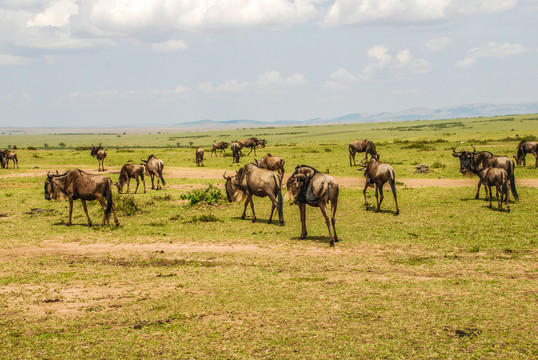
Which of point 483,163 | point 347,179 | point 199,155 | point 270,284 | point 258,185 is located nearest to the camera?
point 270,284

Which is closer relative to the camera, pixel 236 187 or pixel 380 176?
pixel 236 187

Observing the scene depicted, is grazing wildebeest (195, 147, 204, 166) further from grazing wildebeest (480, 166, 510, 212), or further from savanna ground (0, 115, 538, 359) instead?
grazing wildebeest (480, 166, 510, 212)

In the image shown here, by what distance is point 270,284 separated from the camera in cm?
1098

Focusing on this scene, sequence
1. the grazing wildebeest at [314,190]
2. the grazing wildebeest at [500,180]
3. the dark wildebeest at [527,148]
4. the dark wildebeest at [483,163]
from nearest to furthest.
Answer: the grazing wildebeest at [314,190]
the grazing wildebeest at [500,180]
the dark wildebeest at [483,163]
the dark wildebeest at [527,148]

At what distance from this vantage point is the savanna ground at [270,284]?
313 inches

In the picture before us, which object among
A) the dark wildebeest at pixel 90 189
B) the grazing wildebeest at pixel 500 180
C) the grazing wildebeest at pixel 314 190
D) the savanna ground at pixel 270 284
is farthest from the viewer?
the grazing wildebeest at pixel 500 180

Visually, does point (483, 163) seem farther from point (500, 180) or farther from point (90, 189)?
point (90, 189)

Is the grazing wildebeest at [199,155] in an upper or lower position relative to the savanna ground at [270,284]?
upper

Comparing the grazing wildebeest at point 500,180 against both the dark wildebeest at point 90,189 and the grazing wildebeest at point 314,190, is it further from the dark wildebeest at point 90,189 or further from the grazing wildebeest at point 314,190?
the dark wildebeest at point 90,189

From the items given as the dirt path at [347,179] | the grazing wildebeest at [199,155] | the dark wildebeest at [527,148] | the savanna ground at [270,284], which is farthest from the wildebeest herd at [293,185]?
the grazing wildebeest at [199,155]

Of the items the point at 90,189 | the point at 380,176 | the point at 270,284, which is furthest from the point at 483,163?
the point at 90,189

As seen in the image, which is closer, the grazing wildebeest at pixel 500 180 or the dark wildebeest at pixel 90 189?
the dark wildebeest at pixel 90 189

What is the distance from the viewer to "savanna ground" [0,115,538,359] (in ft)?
26.1

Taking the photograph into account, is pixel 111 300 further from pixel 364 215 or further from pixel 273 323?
pixel 364 215
